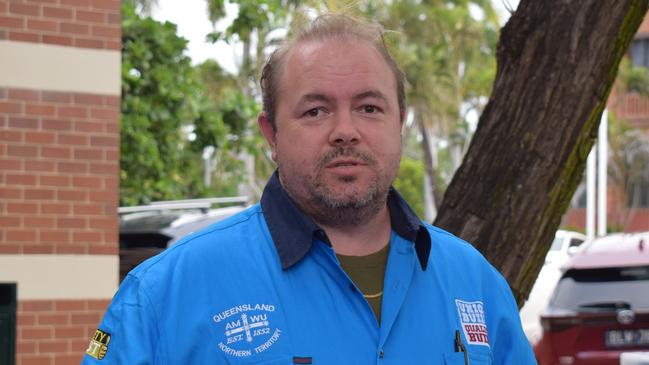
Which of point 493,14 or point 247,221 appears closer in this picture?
point 247,221

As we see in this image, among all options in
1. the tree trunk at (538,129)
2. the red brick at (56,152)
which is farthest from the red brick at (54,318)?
the tree trunk at (538,129)

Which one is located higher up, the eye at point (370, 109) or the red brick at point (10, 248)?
the eye at point (370, 109)

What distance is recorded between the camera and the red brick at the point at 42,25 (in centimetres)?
712

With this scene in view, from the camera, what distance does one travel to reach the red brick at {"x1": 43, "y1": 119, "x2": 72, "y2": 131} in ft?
23.4

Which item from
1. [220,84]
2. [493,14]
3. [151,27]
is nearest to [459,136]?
[493,14]

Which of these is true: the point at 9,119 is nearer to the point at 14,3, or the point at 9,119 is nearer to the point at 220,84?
the point at 14,3

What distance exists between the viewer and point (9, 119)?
23.1 feet

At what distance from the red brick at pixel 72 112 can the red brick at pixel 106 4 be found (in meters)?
0.64

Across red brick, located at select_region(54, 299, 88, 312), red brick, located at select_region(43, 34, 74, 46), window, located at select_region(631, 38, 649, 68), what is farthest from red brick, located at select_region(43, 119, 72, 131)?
window, located at select_region(631, 38, 649, 68)

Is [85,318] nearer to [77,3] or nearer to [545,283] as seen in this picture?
[77,3]

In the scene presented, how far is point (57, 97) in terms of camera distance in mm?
7191

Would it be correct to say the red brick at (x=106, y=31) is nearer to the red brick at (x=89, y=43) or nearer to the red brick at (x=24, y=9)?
the red brick at (x=89, y=43)

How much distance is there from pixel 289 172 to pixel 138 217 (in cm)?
708

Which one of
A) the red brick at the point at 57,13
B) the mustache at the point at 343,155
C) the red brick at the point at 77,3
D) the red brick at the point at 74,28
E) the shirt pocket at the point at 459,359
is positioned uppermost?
the red brick at the point at 77,3
